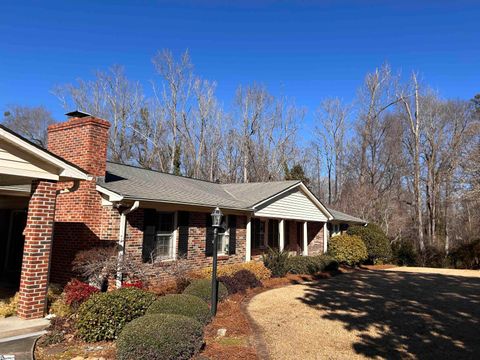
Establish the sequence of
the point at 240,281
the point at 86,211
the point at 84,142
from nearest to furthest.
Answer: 1. the point at 86,211
2. the point at 84,142
3. the point at 240,281

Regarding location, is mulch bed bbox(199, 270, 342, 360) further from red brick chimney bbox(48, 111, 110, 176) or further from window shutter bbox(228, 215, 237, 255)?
red brick chimney bbox(48, 111, 110, 176)

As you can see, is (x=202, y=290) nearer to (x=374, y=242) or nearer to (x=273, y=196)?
(x=273, y=196)

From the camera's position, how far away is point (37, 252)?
730 cm

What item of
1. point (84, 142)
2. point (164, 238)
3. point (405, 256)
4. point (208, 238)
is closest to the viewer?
point (84, 142)

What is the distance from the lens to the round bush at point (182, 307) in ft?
22.0

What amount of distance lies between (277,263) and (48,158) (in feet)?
32.3

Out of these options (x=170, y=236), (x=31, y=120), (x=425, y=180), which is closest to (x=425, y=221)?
(x=425, y=180)

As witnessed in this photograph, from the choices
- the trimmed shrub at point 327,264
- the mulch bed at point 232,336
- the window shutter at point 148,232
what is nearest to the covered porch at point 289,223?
the trimmed shrub at point 327,264

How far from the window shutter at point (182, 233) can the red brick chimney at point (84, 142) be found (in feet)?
9.62

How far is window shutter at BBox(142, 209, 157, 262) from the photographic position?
34.8ft

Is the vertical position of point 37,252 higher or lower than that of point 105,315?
higher

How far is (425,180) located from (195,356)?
32.7m

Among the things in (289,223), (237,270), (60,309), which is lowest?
(60,309)

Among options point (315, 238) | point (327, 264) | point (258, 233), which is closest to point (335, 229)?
point (315, 238)
